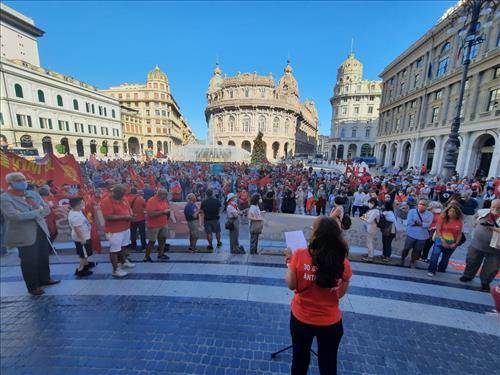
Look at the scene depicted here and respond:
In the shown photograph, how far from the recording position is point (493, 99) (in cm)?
1936

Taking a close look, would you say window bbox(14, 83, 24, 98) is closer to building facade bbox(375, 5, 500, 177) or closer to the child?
the child

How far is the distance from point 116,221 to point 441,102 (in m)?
35.0

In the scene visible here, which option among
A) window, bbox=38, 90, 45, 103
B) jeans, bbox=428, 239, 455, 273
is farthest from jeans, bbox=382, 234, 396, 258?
window, bbox=38, 90, 45, 103

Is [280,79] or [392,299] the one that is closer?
[392,299]

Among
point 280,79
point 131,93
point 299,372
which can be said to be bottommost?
point 299,372

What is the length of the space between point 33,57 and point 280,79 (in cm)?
6802

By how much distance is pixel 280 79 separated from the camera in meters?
62.5

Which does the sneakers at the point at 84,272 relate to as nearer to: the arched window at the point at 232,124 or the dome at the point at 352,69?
the arched window at the point at 232,124

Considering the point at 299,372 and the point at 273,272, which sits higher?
the point at 299,372

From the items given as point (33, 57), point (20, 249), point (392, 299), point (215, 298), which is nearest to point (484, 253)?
point (392, 299)

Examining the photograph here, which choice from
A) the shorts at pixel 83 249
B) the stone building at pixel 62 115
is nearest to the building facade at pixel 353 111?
the stone building at pixel 62 115

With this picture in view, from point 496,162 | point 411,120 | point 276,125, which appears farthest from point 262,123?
point 496,162

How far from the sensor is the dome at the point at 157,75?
60.8m

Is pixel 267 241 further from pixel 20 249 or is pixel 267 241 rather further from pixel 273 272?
pixel 20 249
